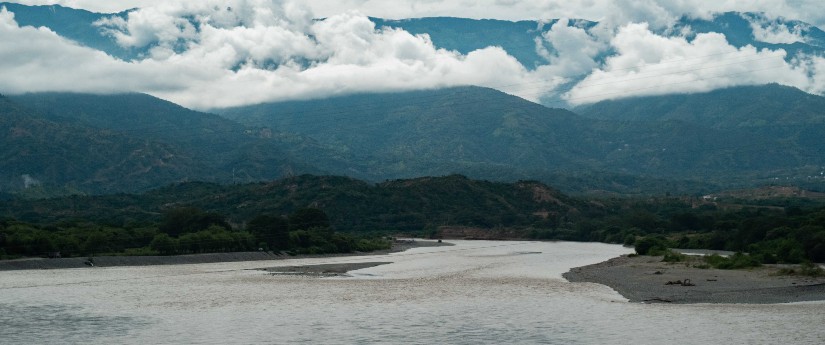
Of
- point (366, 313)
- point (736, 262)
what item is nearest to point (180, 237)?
point (736, 262)

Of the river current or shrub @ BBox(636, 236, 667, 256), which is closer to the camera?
the river current

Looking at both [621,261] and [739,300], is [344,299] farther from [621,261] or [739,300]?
[621,261]

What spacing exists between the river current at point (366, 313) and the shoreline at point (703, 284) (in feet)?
7.66

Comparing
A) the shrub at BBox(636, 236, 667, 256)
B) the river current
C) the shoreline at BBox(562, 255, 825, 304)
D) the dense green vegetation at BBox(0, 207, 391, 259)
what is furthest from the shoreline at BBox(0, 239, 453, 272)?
the shoreline at BBox(562, 255, 825, 304)

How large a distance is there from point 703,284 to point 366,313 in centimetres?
2535

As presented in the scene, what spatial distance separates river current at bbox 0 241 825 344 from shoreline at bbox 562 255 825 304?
7.66ft

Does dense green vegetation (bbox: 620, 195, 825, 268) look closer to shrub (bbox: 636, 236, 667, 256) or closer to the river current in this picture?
shrub (bbox: 636, 236, 667, 256)

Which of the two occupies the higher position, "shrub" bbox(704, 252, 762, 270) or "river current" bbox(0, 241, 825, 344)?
"shrub" bbox(704, 252, 762, 270)

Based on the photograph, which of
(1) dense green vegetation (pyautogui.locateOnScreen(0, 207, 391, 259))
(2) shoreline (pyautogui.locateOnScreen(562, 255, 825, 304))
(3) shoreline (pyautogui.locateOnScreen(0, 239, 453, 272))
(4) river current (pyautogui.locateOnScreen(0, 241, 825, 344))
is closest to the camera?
(4) river current (pyautogui.locateOnScreen(0, 241, 825, 344))

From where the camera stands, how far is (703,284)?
2564 inches

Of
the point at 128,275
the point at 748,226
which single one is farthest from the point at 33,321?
the point at 748,226

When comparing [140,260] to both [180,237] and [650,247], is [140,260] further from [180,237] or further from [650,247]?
[650,247]

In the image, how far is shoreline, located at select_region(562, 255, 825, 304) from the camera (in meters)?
56.4

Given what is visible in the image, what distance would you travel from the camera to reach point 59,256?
316 feet
